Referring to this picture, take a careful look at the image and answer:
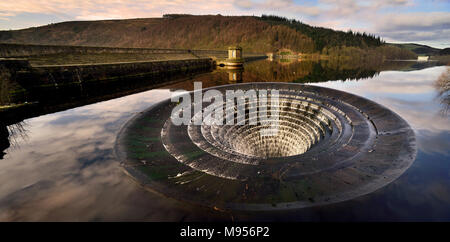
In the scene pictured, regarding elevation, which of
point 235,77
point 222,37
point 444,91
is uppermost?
point 222,37

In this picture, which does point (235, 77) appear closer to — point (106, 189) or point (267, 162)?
point (267, 162)

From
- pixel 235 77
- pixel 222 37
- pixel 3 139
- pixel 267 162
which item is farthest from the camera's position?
pixel 222 37

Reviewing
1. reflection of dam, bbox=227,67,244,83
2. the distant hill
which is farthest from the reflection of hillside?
the distant hill

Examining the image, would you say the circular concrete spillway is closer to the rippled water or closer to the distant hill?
the rippled water

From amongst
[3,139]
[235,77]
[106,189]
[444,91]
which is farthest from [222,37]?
[106,189]

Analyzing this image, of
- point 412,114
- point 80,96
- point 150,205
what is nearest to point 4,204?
point 150,205

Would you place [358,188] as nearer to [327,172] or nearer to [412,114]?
[327,172]

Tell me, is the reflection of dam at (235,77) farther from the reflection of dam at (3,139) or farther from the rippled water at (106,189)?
the reflection of dam at (3,139)

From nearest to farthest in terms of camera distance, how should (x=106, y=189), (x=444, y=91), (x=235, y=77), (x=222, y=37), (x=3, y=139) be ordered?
(x=106, y=189) < (x=3, y=139) < (x=444, y=91) < (x=235, y=77) < (x=222, y=37)
